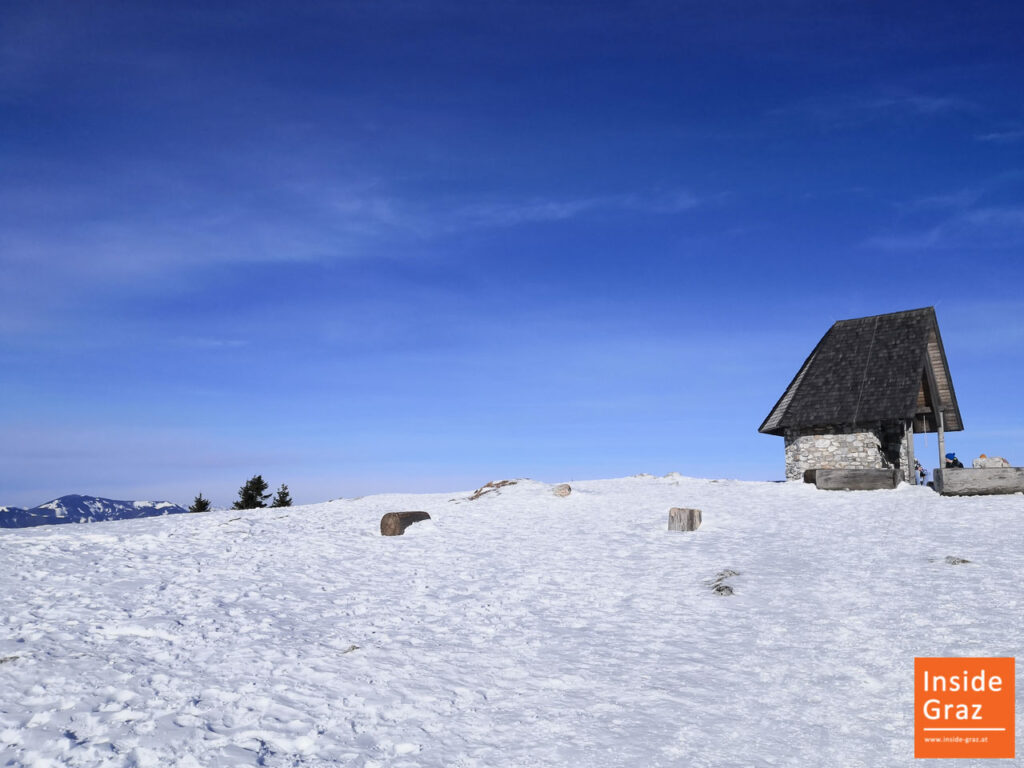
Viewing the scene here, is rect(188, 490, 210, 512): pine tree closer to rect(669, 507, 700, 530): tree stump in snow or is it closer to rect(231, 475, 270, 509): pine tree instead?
rect(231, 475, 270, 509): pine tree

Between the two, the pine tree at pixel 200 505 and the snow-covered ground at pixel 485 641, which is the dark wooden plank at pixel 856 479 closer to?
the snow-covered ground at pixel 485 641

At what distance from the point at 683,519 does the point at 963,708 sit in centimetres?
913

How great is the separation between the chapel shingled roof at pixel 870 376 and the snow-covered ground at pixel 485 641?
11820 mm

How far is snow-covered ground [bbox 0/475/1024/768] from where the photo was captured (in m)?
5.93

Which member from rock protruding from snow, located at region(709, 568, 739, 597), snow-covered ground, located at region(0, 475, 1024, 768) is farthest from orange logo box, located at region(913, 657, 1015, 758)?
rock protruding from snow, located at region(709, 568, 739, 597)

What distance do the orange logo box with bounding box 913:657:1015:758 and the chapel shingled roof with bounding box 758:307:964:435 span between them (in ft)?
67.4

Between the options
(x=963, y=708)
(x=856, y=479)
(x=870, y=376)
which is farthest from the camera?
(x=870, y=376)

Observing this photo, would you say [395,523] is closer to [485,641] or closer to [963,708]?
[485,641]

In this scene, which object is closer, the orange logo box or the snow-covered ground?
the snow-covered ground

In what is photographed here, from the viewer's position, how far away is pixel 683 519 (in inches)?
620

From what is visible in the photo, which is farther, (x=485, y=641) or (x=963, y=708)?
(x=485, y=641)

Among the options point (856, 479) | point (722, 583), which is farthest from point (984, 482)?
point (722, 583)

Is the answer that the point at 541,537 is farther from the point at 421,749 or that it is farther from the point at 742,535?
the point at 421,749

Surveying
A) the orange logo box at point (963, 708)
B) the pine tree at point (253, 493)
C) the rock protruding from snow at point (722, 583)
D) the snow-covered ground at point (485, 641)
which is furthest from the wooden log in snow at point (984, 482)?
the pine tree at point (253, 493)
